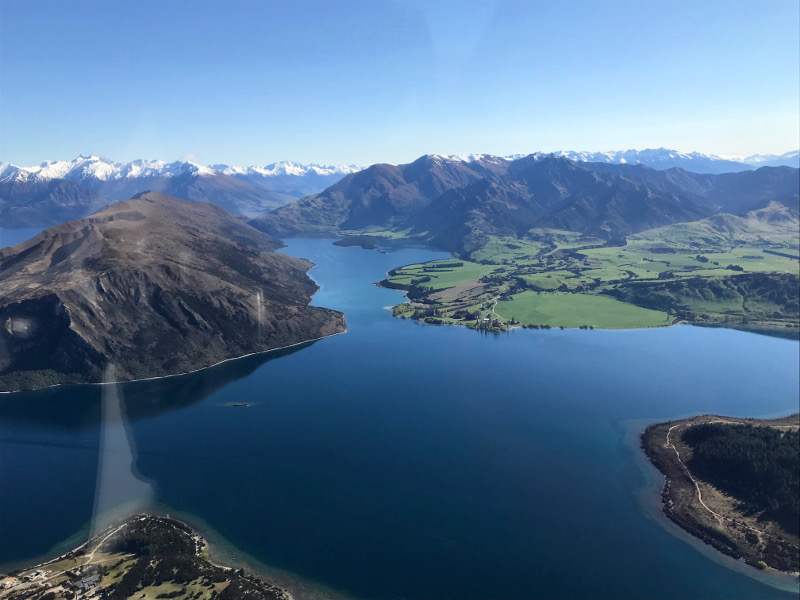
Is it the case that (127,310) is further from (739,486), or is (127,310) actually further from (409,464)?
(739,486)

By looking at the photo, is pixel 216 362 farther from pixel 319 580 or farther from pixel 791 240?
pixel 791 240

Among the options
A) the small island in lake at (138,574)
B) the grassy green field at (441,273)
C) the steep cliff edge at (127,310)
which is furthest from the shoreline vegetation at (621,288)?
the small island in lake at (138,574)

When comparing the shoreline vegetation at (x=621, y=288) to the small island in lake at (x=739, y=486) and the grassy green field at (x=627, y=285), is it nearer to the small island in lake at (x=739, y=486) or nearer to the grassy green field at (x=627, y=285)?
the grassy green field at (x=627, y=285)

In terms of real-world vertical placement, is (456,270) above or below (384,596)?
above

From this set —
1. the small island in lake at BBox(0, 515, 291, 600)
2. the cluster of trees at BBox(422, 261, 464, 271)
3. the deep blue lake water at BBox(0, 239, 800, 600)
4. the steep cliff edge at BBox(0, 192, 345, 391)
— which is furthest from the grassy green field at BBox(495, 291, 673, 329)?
the small island in lake at BBox(0, 515, 291, 600)

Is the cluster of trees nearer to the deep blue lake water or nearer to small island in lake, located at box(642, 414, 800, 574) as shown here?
the deep blue lake water

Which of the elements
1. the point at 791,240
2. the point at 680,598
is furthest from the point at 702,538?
the point at 791,240
